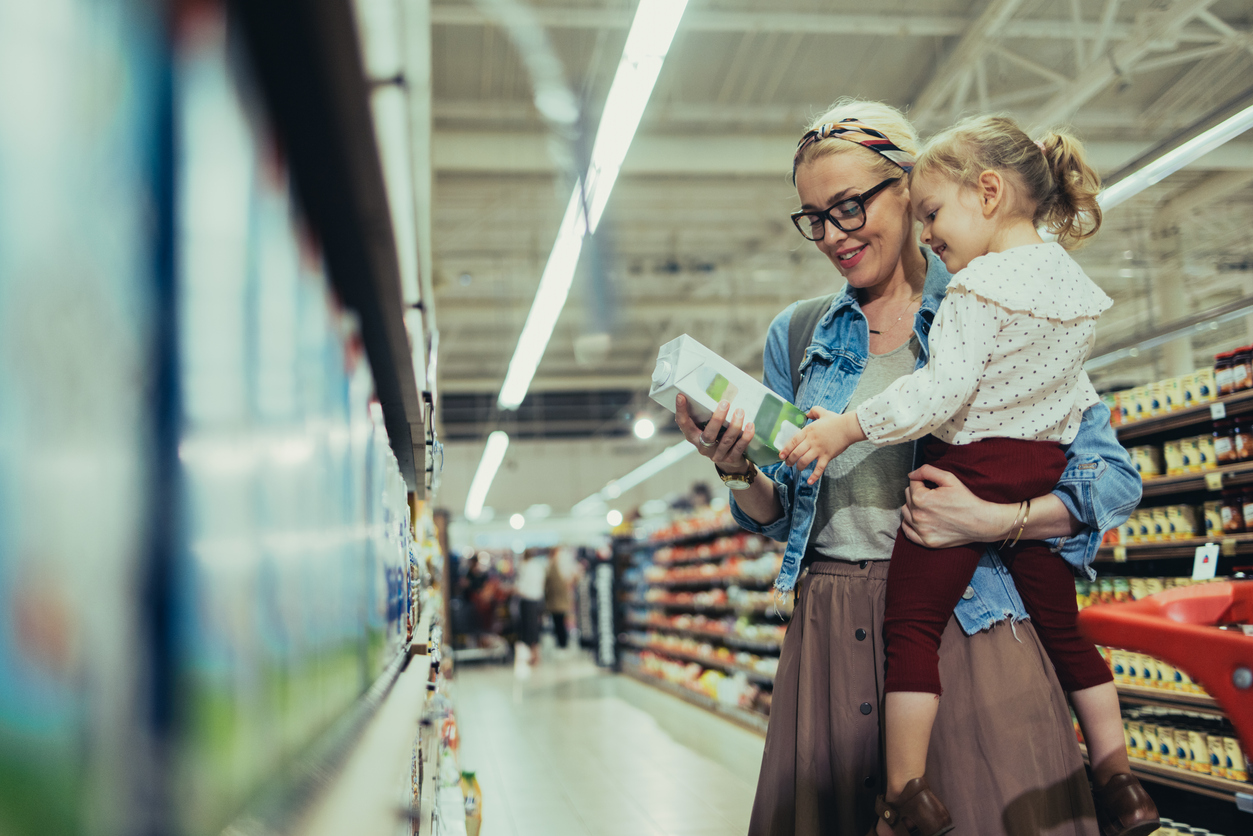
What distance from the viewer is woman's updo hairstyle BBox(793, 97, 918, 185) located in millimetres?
1417

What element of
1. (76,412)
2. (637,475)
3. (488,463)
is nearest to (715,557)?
(488,463)

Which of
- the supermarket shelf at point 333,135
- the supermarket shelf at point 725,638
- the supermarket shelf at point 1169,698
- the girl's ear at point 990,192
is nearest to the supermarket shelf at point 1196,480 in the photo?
the supermarket shelf at point 1169,698

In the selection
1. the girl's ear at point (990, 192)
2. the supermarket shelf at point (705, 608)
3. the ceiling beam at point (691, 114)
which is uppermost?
the ceiling beam at point (691, 114)

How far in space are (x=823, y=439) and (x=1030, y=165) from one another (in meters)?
0.52

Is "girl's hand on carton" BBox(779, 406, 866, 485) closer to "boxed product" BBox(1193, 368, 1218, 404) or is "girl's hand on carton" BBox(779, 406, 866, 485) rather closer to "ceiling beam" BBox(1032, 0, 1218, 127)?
"boxed product" BBox(1193, 368, 1218, 404)

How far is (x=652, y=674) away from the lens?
11.8 m

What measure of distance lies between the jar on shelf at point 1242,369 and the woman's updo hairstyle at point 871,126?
121 inches

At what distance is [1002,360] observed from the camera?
4.25ft

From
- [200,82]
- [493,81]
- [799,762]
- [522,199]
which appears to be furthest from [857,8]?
[200,82]

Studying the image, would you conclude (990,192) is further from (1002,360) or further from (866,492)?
(866,492)

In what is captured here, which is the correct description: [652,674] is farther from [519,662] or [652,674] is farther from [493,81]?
[493,81]

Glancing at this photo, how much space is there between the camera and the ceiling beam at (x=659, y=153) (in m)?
8.35

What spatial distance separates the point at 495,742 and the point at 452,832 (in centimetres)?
573

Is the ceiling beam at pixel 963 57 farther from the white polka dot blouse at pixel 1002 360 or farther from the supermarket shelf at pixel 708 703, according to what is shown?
the white polka dot blouse at pixel 1002 360
